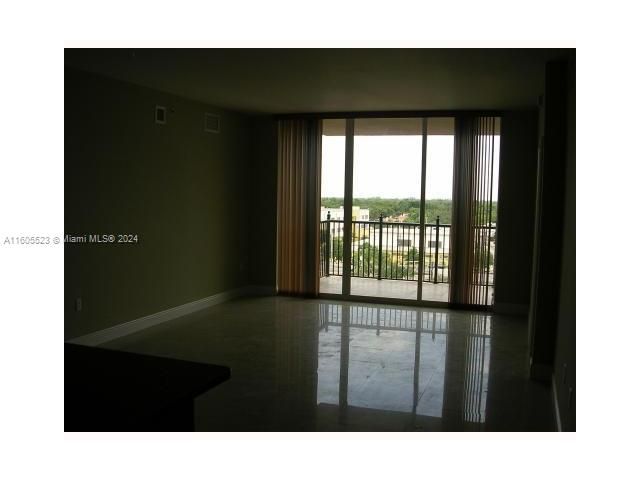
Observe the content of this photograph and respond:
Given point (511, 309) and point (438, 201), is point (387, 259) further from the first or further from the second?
point (511, 309)

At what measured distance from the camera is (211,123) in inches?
277

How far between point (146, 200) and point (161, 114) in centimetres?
93

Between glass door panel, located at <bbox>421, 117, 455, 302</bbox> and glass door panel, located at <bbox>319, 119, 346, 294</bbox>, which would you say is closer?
glass door panel, located at <bbox>421, 117, 455, 302</bbox>

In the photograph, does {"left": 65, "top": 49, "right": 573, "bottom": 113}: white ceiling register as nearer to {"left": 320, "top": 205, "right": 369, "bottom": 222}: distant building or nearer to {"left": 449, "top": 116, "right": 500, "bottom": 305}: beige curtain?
{"left": 449, "top": 116, "right": 500, "bottom": 305}: beige curtain

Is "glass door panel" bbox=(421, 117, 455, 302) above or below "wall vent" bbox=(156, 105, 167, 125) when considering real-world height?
below

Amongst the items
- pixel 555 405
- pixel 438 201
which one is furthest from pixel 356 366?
pixel 438 201

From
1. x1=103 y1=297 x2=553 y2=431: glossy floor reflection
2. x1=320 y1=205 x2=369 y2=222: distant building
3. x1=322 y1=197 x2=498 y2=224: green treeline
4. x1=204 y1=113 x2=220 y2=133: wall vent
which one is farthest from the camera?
x1=320 y1=205 x2=369 y2=222: distant building

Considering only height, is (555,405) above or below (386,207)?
below

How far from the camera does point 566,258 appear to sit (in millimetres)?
3711

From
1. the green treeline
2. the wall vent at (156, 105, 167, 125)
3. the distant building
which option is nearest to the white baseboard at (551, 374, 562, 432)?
the green treeline

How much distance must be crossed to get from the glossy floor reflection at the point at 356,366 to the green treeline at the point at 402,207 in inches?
48.3

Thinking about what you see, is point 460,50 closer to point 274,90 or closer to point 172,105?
point 274,90

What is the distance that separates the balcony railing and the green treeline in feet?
0.32

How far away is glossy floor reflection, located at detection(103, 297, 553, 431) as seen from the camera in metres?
3.73
